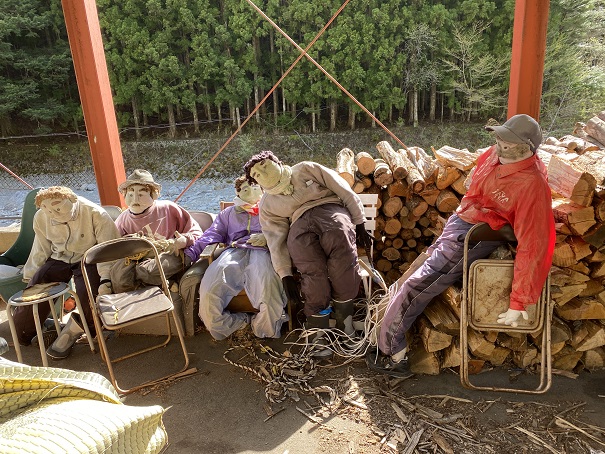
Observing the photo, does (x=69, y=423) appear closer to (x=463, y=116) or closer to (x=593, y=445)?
(x=593, y=445)

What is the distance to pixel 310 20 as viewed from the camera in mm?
17797

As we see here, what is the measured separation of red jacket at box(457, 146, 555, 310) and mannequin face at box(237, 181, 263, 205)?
194cm

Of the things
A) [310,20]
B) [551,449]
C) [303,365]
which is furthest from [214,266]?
[310,20]

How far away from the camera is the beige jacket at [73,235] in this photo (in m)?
3.61

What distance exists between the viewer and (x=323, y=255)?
339 cm

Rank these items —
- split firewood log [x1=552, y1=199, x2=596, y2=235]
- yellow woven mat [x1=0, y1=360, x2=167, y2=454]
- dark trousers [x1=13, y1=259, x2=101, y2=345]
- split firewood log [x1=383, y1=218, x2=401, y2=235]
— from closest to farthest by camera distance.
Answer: yellow woven mat [x1=0, y1=360, x2=167, y2=454] < split firewood log [x1=552, y1=199, x2=596, y2=235] < dark trousers [x1=13, y1=259, x2=101, y2=345] < split firewood log [x1=383, y1=218, x2=401, y2=235]

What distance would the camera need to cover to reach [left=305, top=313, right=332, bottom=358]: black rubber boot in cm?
334

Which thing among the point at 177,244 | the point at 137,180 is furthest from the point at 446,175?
the point at 137,180

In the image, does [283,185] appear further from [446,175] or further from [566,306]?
[566,306]

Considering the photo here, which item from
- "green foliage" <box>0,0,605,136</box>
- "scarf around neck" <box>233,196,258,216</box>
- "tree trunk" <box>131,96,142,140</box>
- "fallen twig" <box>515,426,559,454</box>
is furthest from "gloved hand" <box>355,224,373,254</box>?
"tree trunk" <box>131,96,142,140</box>

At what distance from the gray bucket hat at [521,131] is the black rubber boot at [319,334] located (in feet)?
5.95

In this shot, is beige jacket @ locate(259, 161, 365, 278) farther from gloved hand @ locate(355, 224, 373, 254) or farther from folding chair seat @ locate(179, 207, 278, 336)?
folding chair seat @ locate(179, 207, 278, 336)

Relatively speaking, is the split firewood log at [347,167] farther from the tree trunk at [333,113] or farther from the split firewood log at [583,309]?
the tree trunk at [333,113]

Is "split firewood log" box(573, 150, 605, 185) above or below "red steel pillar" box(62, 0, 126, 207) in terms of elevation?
below
